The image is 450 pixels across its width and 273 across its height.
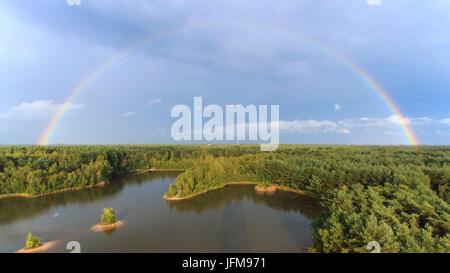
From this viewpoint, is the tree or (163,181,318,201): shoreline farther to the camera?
(163,181,318,201): shoreline

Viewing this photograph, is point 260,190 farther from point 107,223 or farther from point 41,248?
point 41,248

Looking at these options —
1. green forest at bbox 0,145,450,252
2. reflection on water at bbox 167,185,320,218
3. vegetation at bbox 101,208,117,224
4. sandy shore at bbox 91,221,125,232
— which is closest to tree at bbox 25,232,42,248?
sandy shore at bbox 91,221,125,232

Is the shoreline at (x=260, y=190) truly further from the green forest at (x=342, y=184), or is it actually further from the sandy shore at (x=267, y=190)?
the green forest at (x=342, y=184)

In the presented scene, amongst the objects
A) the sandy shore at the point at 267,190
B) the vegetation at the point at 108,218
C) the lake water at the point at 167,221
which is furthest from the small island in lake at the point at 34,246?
the sandy shore at the point at 267,190

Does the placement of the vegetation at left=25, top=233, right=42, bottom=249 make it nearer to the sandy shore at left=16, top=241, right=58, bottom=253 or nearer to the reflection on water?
the sandy shore at left=16, top=241, right=58, bottom=253
